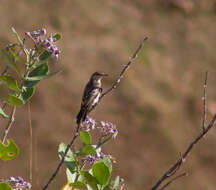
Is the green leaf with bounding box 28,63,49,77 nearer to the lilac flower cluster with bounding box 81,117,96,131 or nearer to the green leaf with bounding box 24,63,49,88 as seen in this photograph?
the green leaf with bounding box 24,63,49,88

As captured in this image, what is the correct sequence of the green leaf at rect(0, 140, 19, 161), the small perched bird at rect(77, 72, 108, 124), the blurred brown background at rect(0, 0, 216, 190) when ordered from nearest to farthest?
1. the green leaf at rect(0, 140, 19, 161)
2. the small perched bird at rect(77, 72, 108, 124)
3. the blurred brown background at rect(0, 0, 216, 190)

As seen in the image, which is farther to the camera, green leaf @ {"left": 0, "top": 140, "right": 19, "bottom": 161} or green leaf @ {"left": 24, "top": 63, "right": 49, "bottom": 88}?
green leaf @ {"left": 24, "top": 63, "right": 49, "bottom": 88}

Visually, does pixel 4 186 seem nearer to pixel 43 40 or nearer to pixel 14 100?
pixel 14 100

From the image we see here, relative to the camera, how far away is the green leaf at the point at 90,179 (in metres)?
2.00

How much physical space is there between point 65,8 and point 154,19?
2.24 m

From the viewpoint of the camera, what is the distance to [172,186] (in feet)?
29.8

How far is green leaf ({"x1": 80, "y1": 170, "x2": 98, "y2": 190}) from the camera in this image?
2.00m

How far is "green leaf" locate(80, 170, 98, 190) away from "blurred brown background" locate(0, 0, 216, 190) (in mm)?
6226

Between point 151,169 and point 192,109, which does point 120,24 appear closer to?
point 192,109

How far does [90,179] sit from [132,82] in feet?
29.8

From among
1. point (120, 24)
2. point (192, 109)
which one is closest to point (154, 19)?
point (120, 24)

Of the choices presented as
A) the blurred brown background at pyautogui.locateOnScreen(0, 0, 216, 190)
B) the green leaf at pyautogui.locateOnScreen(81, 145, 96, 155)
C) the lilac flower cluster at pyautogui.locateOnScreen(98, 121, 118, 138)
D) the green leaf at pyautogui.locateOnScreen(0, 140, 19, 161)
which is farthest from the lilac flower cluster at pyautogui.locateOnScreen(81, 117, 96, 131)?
the blurred brown background at pyautogui.locateOnScreen(0, 0, 216, 190)

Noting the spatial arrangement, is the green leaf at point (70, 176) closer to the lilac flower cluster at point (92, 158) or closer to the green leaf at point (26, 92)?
the lilac flower cluster at point (92, 158)

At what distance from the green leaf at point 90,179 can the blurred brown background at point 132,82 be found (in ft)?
20.4
